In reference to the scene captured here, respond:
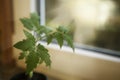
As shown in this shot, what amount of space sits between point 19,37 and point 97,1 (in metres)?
0.55

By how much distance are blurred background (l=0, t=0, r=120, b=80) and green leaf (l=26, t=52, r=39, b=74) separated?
384 millimetres

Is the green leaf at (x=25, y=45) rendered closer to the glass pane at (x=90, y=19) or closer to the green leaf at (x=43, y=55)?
the green leaf at (x=43, y=55)

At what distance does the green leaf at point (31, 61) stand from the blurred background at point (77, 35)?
384 mm

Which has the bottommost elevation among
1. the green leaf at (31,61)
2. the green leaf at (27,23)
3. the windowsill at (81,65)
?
the windowsill at (81,65)

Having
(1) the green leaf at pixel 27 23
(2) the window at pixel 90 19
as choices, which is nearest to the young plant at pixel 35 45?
(1) the green leaf at pixel 27 23

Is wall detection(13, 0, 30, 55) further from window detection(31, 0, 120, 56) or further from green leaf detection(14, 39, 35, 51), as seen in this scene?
green leaf detection(14, 39, 35, 51)

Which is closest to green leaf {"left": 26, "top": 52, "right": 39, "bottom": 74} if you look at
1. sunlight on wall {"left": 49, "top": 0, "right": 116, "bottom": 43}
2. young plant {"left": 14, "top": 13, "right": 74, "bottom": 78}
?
young plant {"left": 14, "top": 13, "right": 74, "bottom": 78}

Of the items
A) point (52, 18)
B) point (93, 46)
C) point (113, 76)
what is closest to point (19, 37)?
point (52, 18)

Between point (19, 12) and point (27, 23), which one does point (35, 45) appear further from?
point (19, 12)

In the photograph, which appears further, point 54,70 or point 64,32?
point 54,70

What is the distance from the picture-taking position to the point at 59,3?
138 centimetres

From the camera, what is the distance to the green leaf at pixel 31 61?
3.03 feet

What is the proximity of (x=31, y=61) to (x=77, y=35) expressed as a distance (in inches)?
20.4

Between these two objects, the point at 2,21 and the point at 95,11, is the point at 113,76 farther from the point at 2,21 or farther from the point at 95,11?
the point at 2,21
